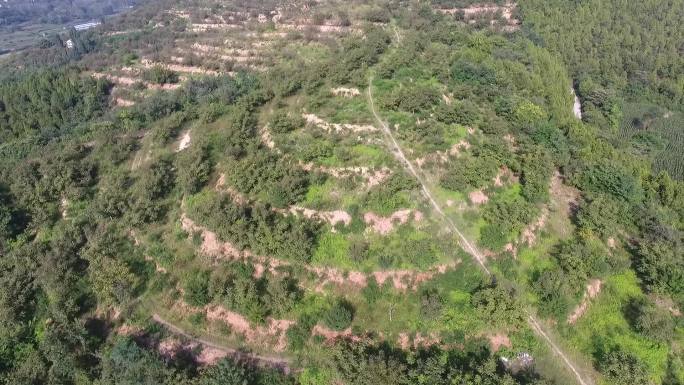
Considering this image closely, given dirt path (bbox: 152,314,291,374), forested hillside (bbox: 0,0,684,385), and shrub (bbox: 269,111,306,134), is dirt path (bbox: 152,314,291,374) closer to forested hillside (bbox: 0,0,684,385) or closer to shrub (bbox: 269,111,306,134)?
forested hillside (bbox: 0,0,684,385)

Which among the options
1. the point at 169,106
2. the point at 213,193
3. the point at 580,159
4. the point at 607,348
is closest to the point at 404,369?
the point at 607,348

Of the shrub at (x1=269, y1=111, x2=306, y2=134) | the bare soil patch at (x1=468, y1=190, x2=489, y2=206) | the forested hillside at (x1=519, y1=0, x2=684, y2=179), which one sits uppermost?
the shrub at (x1=269, y1=111, x2=306, y2=134)

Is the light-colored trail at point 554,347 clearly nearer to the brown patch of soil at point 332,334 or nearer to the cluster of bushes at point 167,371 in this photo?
the brown patch of soil at point 332,334

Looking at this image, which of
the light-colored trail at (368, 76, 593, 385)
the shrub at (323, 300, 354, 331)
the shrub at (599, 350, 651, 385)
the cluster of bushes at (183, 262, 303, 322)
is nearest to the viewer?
the shrub at (599, 350, 651, 385)

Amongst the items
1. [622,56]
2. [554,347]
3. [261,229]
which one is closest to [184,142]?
[261,229]

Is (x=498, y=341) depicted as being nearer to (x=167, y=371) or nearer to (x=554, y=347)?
(x=554, y=347)

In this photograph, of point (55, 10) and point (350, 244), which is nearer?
point (350, 244)

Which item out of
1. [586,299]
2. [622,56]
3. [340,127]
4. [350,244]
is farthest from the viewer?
[622,56]

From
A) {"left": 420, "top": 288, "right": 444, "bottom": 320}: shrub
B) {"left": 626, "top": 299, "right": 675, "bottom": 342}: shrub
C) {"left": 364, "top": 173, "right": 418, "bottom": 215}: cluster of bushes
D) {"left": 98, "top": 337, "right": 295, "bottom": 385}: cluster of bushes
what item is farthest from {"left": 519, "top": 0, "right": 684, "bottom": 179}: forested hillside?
{"left": 98, "top": 337, "right": 295, "bottom": 385}: cluster of bushes
